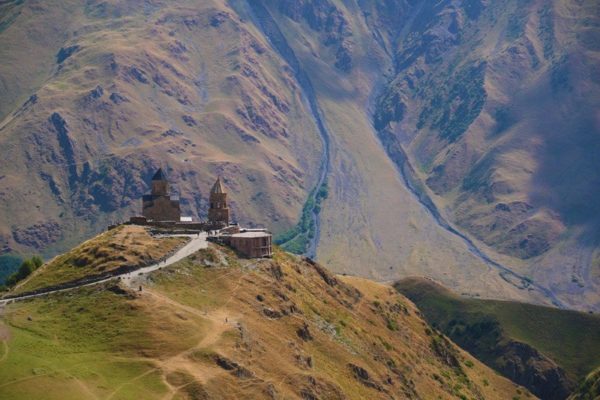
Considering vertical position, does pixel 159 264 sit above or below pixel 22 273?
above

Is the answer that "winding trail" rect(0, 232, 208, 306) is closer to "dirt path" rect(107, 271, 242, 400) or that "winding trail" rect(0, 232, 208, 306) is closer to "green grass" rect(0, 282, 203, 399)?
"green grass" rect(0, 282, 203, 399)

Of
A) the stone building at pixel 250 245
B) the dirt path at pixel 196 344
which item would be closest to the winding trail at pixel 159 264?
the dirt path at pixel 196 344

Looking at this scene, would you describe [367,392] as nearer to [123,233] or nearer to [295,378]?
[295,378]

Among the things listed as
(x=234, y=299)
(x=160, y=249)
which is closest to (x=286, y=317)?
(x=234, y=299)

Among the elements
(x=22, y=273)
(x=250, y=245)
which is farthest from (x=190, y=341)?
(x=22, y=273)

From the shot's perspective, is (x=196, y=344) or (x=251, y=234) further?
(x=251, y=234)

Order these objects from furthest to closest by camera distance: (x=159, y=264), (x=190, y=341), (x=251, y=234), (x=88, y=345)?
(x=251, y=234) < (x=159, y=264) < (x=190, y=341) < (x=88, y=345)

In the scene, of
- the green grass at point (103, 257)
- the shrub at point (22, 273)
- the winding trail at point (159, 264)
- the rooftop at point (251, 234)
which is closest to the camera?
the winding trail at point (159, 264)

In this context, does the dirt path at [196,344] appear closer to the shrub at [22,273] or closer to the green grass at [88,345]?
the green grass at [88,345]

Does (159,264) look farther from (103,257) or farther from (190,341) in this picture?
(190,341)
